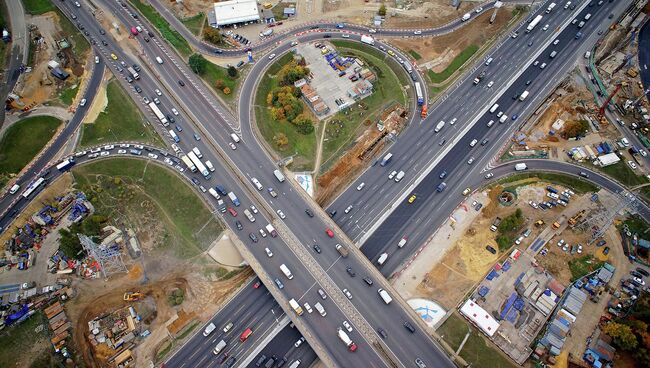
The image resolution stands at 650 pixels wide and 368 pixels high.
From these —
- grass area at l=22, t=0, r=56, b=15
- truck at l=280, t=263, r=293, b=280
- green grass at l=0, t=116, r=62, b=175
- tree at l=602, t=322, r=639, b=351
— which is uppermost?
grass area at l=22, t=0, r=56, b=15

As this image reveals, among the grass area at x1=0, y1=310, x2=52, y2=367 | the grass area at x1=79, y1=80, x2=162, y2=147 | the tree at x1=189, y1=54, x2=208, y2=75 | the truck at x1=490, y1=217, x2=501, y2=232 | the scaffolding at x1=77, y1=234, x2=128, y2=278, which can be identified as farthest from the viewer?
the tree at x1=189, y1=54, x2=208, y2=75

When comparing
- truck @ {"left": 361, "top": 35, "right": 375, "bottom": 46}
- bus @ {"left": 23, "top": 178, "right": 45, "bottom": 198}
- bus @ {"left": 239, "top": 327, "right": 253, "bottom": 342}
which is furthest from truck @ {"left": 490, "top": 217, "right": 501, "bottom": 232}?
bus @ {"left": 23, "top": 178, "right": 45, "bottom": 198}

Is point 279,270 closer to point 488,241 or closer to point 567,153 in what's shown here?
point 488,241

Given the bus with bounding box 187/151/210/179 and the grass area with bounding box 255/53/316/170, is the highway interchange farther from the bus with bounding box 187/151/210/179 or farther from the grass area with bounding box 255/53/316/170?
the grass area with bounding box 255/53/316/170

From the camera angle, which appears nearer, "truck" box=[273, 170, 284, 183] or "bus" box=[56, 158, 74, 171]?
"truck" box=[273, 170, 284, 183]

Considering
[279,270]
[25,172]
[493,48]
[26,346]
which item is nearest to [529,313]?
[279,270]

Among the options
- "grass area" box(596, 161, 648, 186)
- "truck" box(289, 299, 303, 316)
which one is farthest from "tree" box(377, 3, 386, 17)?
"truck" box(289, 299, 303, 316)

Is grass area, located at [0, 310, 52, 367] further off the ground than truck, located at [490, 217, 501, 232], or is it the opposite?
grass area, located at [0, 310, 52, 367]

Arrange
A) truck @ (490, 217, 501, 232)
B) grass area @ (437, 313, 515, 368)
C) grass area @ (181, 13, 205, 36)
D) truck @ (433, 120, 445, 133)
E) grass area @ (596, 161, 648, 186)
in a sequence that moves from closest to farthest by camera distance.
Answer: grass area @ (437, 313, 515, 368), truck @ (490, 217, 501, 232), grass area @ (596, 161, 648, 186), truck @ (433, 120, 445, 133), grass area @ (181, 13, 205, 36)
